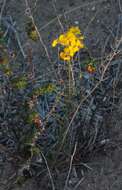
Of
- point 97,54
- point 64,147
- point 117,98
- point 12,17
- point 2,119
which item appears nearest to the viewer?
point 64,147

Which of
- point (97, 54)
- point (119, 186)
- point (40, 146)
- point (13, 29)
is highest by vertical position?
point (13, 29)

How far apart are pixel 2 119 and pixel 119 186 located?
733 millimetres

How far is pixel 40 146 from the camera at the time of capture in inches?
112

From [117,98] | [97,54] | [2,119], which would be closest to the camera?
[2,119]

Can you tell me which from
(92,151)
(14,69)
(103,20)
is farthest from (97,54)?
(92,151)

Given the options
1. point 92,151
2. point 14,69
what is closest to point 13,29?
point 14,69

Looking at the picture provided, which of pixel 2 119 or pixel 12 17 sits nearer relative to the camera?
pixel 2 119

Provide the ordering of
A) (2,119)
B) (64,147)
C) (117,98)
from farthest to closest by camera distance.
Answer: (117,98)
(2,119)
(64,147)

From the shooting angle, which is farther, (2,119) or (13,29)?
(13,29)

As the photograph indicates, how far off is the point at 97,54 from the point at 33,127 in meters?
0.87

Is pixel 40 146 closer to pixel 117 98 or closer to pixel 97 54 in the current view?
pixel 117 98

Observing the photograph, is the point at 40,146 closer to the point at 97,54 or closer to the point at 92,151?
the point at 92,151

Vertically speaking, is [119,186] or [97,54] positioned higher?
[97,54]

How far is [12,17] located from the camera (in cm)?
367
